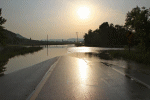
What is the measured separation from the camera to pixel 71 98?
4539mm

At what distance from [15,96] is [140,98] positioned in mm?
4167

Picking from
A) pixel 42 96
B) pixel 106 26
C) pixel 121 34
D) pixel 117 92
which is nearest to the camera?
pixel 42 96

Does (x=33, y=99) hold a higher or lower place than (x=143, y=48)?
lower

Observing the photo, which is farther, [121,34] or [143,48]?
[121,34]

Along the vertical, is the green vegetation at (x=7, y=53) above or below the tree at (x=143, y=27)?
below

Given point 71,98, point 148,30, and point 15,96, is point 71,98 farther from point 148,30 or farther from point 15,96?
point 148,30

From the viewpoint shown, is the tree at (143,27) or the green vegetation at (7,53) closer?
the tree at (143,27)

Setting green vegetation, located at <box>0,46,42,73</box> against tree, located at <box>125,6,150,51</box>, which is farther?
green vegetation, located at <box>0,46,42,73</box>

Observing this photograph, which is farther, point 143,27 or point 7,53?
point 7,53

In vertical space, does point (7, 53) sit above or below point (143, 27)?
below

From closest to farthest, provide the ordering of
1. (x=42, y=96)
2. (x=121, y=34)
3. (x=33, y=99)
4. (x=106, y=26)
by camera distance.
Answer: (x=33, y=99) → (x=42, y=96) → (x=121, y=34) → (x=106, y=26)

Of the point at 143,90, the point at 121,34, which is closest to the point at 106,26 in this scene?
the point at 121,34

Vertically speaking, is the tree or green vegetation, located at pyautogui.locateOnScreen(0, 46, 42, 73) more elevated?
the tree

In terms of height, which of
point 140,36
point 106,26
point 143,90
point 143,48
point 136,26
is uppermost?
point 106,26
